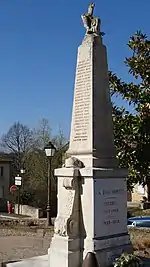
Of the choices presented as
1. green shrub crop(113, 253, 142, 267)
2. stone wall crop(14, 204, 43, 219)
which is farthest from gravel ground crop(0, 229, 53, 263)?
stone wall crop(14, 204, 43, 219)

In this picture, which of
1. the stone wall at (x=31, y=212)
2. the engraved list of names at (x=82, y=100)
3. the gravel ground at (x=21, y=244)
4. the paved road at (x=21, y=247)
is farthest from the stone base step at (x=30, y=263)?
the stone wall at (x=31, y=212)

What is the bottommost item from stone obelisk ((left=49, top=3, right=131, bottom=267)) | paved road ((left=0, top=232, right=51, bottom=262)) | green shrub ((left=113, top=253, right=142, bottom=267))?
paved road ((left=0, top=232, right=51, bottom=262))

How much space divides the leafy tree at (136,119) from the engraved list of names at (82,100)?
15.7 ft

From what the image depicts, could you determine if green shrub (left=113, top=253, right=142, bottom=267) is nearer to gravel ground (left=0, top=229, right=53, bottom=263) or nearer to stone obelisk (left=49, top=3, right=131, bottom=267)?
stone obelisk (left=49, top=3, right=131, bottom=267)

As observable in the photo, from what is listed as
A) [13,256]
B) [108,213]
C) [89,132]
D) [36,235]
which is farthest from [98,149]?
[36,235]

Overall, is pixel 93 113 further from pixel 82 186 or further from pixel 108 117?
pixel 82 186

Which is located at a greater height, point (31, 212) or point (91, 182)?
point (91, 182)

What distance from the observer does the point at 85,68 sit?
341 inches

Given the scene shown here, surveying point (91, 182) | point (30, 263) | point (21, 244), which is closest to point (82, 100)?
point (91, 182)

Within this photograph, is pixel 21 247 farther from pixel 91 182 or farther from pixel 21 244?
pixel 91 182

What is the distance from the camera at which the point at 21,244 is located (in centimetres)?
1280

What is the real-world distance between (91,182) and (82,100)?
1.81m

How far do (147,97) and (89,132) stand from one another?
6091mm

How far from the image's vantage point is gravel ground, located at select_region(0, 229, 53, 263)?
10861mm
